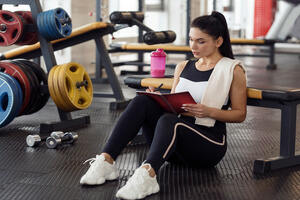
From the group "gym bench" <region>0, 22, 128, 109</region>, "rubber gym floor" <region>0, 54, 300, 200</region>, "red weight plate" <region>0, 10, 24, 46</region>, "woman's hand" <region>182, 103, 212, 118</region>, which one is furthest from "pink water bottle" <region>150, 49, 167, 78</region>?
"gym bench" <region>0, 22, 128, 109</region>

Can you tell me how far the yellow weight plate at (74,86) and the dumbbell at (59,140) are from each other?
450 mm

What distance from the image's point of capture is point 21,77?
342cm

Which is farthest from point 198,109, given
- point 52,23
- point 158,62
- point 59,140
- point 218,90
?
point 52,23

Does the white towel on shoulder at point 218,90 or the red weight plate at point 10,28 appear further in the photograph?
the red weight plate at point 10,28

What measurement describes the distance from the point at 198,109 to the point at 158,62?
74 centimetres

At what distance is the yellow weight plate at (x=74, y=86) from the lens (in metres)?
3.41

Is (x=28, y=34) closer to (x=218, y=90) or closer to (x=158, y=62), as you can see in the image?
(x=158, y=62)

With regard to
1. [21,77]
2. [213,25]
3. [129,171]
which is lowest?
[129,171]

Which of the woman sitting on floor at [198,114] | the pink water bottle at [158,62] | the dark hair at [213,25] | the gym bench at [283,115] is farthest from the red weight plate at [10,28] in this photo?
the gym bench at [283,115]

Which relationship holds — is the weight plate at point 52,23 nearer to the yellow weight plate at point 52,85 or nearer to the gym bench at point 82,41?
the yellow weight plate at point 52,85

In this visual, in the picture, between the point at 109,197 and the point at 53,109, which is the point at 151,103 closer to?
the point at 109,197

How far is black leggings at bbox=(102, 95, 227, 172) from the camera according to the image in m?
2.05

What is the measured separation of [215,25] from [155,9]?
807cm

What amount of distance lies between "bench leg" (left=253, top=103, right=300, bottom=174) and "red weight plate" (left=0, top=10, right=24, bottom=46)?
1.85 meters
